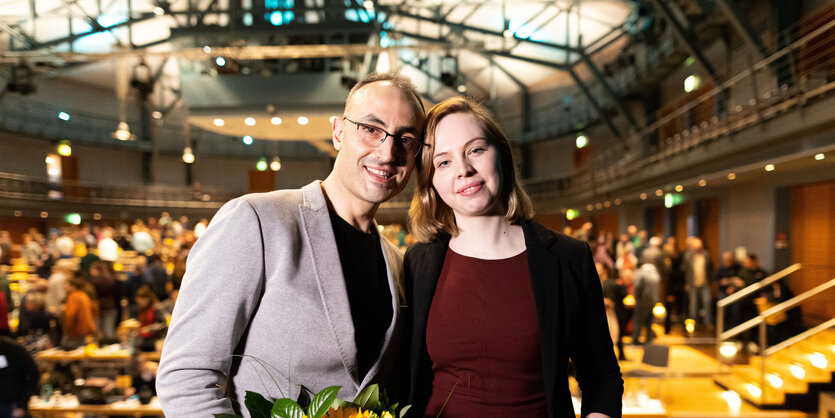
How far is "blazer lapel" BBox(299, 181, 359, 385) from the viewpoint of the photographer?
1383 millimetres

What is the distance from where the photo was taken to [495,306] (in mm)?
1578

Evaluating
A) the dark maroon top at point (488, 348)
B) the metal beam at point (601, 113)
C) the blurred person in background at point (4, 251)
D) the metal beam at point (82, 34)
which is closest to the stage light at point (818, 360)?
the dark maroon top at point (488, 348)

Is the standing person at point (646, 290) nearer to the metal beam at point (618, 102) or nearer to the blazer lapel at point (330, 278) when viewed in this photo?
the blazer lapel at point (330, 278)

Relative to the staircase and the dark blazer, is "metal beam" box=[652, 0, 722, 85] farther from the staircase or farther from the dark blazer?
the dark blazer

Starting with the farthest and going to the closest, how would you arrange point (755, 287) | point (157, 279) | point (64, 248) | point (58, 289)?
point (64, 248)
point (157, 279)
point (58, 289)
point (755, 287)

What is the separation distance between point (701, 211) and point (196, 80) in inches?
516

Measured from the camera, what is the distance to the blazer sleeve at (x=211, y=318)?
4.12 ft

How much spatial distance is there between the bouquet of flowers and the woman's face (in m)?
0.70

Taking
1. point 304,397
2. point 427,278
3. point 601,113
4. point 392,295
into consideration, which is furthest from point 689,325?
point 601,113

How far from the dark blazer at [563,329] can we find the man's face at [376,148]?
0.36 m

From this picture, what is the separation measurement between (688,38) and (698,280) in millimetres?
5685

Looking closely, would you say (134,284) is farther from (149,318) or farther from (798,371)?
(798,371)

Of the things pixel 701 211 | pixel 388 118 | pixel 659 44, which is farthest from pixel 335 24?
pixel 388 118

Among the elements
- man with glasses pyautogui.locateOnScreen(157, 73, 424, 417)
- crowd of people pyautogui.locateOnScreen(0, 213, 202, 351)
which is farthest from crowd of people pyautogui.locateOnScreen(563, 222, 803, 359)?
crowd of people pyautogui.locateOnScreen(0, 213, 202, 351)
